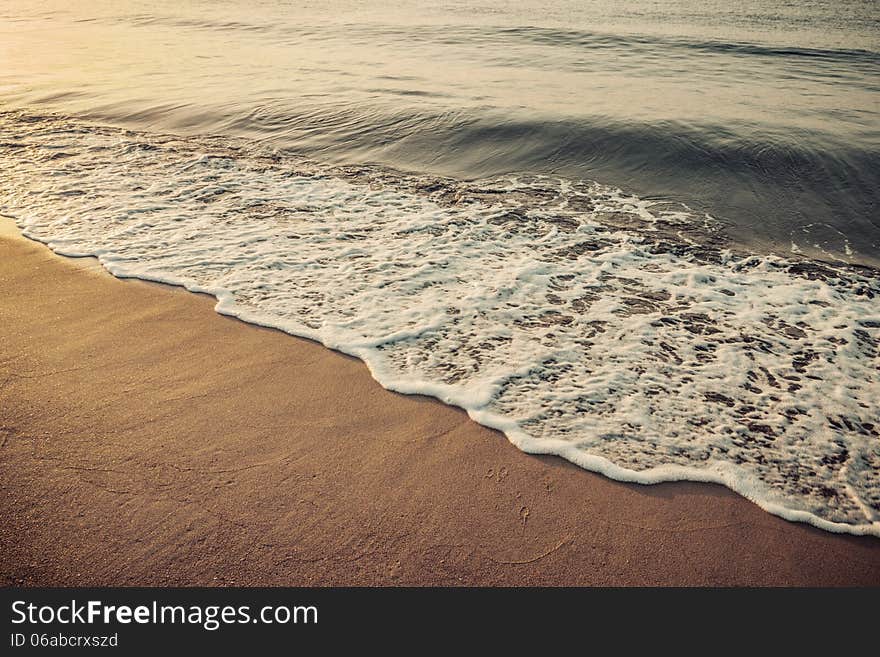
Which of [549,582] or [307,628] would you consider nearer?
[307,628]

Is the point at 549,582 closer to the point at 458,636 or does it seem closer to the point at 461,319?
the point at 458,636

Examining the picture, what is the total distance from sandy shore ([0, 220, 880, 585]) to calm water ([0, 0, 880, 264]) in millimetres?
4308

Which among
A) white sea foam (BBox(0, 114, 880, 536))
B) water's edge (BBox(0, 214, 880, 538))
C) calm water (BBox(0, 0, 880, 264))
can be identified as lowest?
water's edge (BBox(0, 214, 880, 538))

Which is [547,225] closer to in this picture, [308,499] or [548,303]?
[548,303]

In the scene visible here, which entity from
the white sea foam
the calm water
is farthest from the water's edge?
the calm water

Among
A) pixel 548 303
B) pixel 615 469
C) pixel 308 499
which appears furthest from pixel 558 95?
pixel 308 499

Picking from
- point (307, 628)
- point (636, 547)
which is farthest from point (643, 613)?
point (307, 628)

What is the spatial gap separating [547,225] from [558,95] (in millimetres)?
6308

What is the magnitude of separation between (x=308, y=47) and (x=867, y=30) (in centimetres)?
1678

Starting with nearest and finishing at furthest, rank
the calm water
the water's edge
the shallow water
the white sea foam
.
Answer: the water's edge
the white sea foam
the shallow water
the calm water

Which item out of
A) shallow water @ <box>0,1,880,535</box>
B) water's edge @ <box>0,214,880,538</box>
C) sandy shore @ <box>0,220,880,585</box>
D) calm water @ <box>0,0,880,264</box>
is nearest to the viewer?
sandy shore @ <box>0,220,880,585</box>

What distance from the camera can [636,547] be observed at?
8.25ft

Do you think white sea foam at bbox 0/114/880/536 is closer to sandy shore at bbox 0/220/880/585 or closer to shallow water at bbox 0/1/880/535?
shallow water at bbox 0/1/880/535

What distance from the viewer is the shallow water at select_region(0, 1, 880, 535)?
3.34 m
